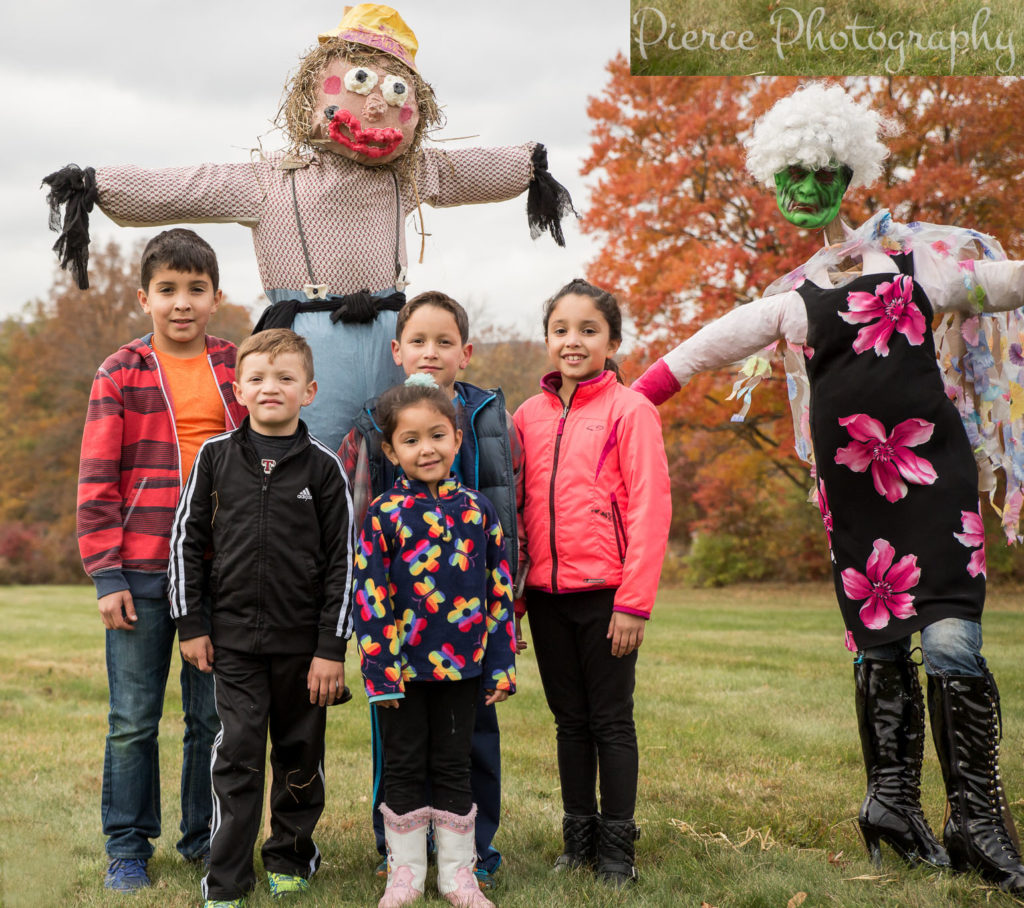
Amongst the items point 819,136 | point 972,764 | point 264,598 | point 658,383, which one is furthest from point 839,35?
point 264,598

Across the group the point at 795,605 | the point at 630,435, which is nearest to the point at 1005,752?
the point at 630,435

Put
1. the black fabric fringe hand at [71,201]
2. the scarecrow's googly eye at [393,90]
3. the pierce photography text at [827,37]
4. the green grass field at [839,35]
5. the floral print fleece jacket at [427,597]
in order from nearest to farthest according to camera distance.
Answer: the floral print fleece jacket at [427,597]
the black fabric fringe hand at [71,201]
the scarecrow's googly eye at [393,90]
the green grass field at [839,35]
the pierce photography text at [827,37]

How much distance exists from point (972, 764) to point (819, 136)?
1987 millimetres

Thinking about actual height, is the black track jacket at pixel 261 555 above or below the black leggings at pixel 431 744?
above

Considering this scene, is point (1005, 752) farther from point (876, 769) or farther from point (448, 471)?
point (448, 471)

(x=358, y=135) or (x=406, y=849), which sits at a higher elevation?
(x=358, y=135)

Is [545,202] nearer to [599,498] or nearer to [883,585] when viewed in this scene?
[599,498]

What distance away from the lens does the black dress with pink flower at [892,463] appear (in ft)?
10.5

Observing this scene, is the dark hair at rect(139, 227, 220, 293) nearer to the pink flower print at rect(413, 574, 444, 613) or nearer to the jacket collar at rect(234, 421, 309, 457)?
the jacket collar at rect(234, 421, 309, 457)

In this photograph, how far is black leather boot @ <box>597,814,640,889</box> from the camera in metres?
3.23

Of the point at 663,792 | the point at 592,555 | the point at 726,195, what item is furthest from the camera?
the point at 726,195

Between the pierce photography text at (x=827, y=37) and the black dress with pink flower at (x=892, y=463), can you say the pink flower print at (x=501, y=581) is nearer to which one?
the black dress with pink flower at (x=892, y=463)

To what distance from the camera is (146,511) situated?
3.29 metres

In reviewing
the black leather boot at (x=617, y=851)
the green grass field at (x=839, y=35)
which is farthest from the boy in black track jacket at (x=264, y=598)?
the green grass field at (x=839, y=35)
